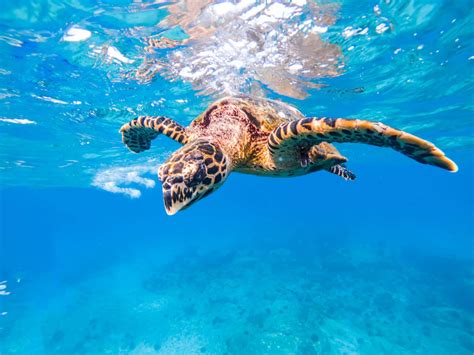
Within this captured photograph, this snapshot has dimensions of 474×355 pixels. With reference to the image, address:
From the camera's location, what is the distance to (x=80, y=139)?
1852 centimetres

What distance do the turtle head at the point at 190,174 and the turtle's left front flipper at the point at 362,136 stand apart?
1031 mm

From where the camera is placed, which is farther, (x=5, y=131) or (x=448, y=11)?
(x=5, y=131)

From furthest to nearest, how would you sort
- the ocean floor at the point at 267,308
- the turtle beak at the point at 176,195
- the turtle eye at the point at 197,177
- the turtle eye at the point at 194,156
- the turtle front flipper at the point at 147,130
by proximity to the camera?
the ocean floor at the point at 267,308
the turtle front flipper at the point at 147,130
the turtle eye at the point at 194,156
the turtle eye at the point at 197,177
the turtle beak at the point at 176,195

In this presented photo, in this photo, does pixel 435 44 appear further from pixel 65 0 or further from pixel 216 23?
pixel 65 0

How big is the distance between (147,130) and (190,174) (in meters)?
3.64

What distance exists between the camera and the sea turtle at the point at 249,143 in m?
3.04

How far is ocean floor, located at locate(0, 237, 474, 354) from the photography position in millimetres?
13539

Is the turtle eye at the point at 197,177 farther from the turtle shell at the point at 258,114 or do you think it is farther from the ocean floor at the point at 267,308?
the ocean floor at the point at 267,308

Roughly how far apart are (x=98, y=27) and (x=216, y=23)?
326cm

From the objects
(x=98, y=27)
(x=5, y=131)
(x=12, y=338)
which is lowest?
(x=12, y=338)

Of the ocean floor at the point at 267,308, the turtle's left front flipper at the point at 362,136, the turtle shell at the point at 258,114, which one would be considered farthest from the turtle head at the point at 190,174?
the ocean floor at the point at 267,308

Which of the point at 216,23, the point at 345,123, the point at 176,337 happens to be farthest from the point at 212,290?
the point at 345,123

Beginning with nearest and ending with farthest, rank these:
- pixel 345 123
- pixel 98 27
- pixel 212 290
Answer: pixel 345 123
pixel 98 27
pixel 212 290

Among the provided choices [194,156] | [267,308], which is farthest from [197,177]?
[267,308]
